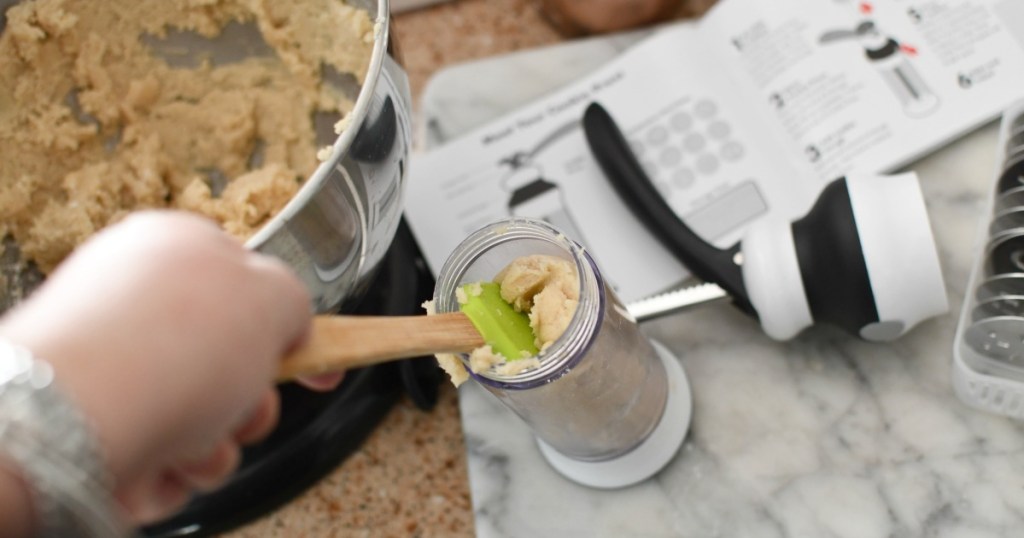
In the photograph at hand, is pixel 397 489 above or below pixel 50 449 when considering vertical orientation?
below

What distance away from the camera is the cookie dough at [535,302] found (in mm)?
378

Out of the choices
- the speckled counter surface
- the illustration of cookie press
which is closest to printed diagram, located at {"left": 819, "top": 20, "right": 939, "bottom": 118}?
the illustration of cookie press

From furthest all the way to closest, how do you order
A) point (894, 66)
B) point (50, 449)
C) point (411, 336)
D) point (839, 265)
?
point (894, 66)
point (839, 265)
point (411, 336)
point (50, 449)

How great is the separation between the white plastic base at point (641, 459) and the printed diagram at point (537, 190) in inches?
4.8

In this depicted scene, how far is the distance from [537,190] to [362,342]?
0.32m

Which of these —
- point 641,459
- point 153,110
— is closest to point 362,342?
point 641,459

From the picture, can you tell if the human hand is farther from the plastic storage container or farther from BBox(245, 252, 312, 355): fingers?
the plastic storage container

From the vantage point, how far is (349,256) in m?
0.41

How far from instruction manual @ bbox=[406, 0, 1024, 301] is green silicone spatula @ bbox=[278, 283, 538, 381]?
18 cm

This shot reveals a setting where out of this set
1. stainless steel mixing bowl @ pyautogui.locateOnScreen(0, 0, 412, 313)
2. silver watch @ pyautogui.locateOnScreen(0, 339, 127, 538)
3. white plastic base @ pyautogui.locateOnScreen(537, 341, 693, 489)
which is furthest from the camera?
white plastic base @ pyautogui.locateOnScreen(537, 341, 693, 489)

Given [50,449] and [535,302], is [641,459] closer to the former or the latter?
[535,302]

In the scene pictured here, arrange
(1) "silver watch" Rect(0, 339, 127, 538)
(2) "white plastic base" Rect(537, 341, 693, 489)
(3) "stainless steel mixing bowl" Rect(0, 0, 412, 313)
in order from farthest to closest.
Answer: (2) "white plastic base" Rect(537, 341, 693, 489), (3) "stainless steel mixing bowl" Rect(0, 0, 412, 313), (1) "silver watch" Rect(0, 339, 127, 538)

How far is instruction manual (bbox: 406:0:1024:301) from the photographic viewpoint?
1.82ft

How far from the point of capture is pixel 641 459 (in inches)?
19.5
